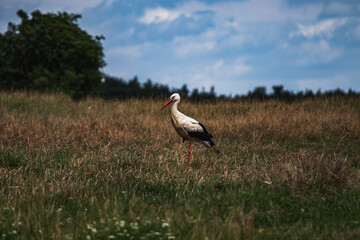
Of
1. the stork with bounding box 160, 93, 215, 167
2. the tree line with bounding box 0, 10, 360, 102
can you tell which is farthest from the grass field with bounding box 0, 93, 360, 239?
the tree line with bounding box 0, 10, 360, 102

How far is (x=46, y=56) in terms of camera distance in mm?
29453

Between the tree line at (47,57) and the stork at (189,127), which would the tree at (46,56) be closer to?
the tree line at (47,57)

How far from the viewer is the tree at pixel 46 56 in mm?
28594

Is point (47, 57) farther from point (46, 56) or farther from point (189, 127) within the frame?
A: point (189, 127)

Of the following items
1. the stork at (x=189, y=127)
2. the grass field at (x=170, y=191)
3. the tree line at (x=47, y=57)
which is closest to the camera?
the grass field at (x=170, y=191)

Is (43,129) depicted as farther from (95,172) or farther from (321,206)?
(321,206)

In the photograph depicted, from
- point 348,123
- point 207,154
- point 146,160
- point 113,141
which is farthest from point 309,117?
point 146,160

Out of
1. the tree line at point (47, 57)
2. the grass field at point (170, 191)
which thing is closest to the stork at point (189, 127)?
the grass field at point (170, 191)

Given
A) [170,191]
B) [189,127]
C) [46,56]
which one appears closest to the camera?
[170,191]

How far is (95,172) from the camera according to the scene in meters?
7.52

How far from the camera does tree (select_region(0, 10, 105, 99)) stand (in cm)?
2859

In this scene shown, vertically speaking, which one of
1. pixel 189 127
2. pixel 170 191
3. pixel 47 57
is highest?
pixel 47 57

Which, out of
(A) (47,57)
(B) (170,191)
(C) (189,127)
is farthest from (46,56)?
(B) (170,191)

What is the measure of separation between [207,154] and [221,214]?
15.7ft
